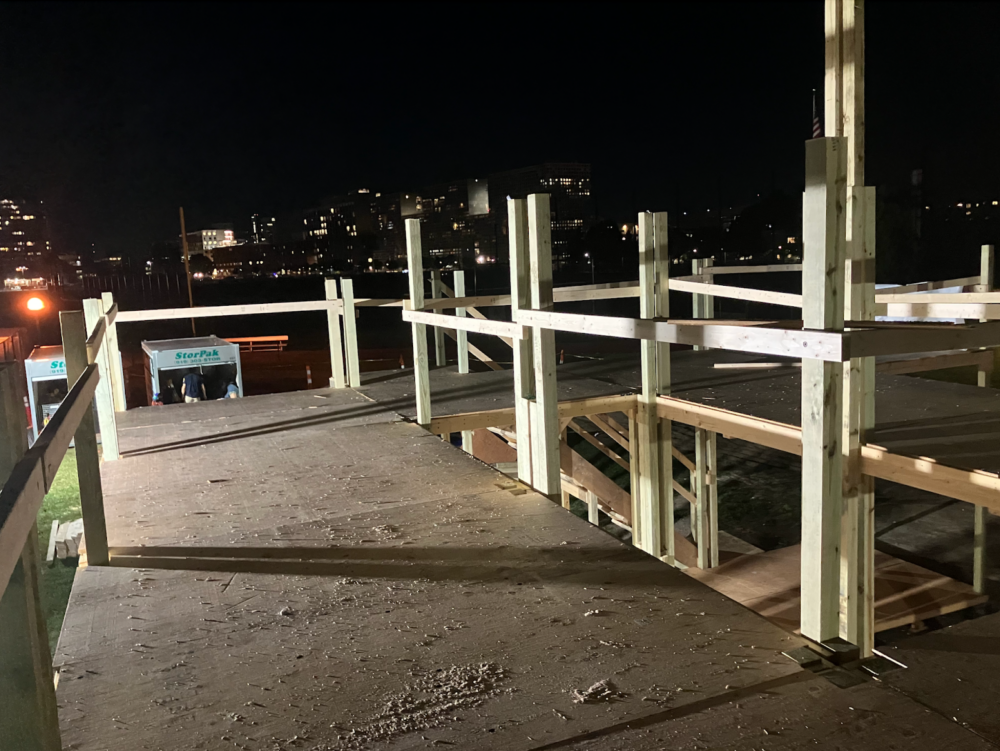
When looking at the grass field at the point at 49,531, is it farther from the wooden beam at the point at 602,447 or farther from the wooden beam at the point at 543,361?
the wooden beam at the point at 543,361

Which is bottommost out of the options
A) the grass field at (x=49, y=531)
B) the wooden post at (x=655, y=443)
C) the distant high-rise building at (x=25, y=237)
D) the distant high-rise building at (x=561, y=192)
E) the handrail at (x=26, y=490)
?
the grass field at (x=49, y=531)

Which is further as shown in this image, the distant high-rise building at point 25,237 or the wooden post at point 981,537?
the distant high-rise building at point 25,237

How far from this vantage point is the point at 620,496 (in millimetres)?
9195

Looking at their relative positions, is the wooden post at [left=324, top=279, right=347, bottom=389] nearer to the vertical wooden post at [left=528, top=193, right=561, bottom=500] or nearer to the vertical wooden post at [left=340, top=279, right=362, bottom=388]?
the vertical wooden post at [left=340, top=279, right=362, bottom=388]

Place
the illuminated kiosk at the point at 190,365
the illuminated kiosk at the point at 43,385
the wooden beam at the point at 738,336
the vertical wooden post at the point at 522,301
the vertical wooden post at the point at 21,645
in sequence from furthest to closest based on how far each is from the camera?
the illuminated kiosk at the point at 43,385 → the illuminated kiosk at the point at 190,365 → the vertical wooden post at the point at 522,301 → the wooden beam at the point at 738,336 → the vertical wooden post at the point at 21,645

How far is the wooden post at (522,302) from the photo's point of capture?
484cm

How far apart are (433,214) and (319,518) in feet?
400

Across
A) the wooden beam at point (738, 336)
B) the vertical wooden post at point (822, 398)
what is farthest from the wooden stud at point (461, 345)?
the vertical wooden post at point (822, 398)

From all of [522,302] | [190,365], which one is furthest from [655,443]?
[190,365]

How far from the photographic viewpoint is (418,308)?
665 centimetres

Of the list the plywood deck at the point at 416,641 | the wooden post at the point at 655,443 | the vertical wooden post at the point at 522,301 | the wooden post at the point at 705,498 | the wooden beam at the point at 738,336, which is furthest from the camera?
the wooden post at the point at 705,498

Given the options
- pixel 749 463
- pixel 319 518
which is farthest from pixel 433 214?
pixel 319 518

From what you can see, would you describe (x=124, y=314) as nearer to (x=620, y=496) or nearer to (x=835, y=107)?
(x=620, y=496)

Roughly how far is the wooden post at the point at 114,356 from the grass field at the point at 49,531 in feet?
2.38
